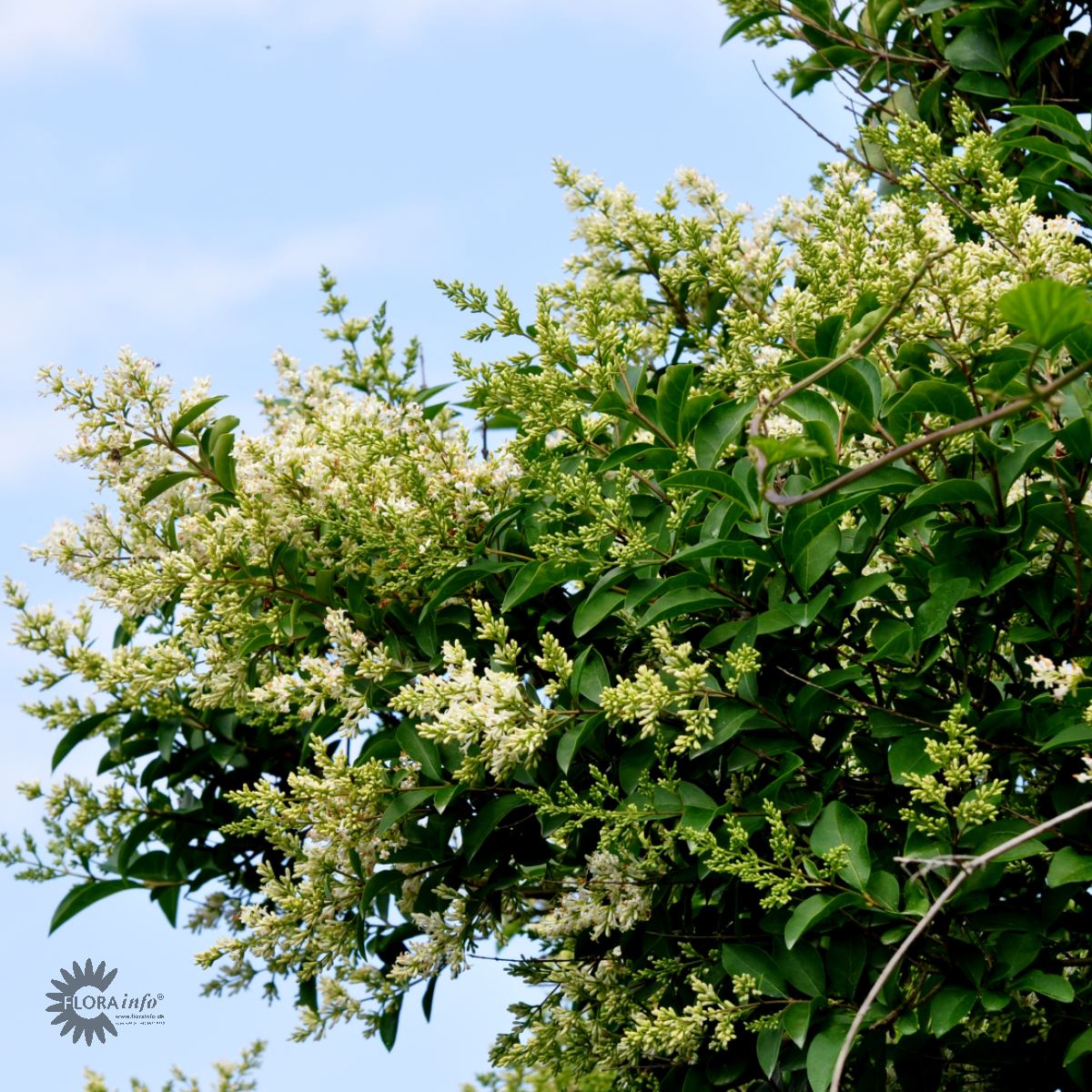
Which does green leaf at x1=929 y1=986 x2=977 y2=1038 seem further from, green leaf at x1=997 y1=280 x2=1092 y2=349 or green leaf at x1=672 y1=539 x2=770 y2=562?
green leaf at x1=997 y1=280 x2=1092 y2=349

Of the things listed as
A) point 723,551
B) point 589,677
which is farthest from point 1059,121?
point 589,677

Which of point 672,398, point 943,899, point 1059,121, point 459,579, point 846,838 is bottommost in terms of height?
point 943,899

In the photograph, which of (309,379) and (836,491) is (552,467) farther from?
(309,379)

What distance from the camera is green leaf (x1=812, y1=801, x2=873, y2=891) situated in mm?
2340

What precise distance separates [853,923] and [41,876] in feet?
8.72

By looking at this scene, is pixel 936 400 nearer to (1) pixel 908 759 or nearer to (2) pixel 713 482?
(2) pixel 713 482

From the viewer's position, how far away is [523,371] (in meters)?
2.85

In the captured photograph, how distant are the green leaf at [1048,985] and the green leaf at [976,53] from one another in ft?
9.34

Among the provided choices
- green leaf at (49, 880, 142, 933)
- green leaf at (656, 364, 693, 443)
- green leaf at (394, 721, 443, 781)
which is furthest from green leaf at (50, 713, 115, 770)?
green leaf at (656, 364, 693, 443)

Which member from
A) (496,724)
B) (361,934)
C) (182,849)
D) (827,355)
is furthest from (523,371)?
(182,849)

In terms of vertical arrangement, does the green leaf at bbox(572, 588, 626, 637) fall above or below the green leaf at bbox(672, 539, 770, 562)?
above

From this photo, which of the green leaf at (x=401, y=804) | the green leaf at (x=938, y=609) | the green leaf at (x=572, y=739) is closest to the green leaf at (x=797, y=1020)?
the green leaf at (x=572, y=739)

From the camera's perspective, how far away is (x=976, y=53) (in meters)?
4.08

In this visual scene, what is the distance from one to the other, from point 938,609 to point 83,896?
2807mm
